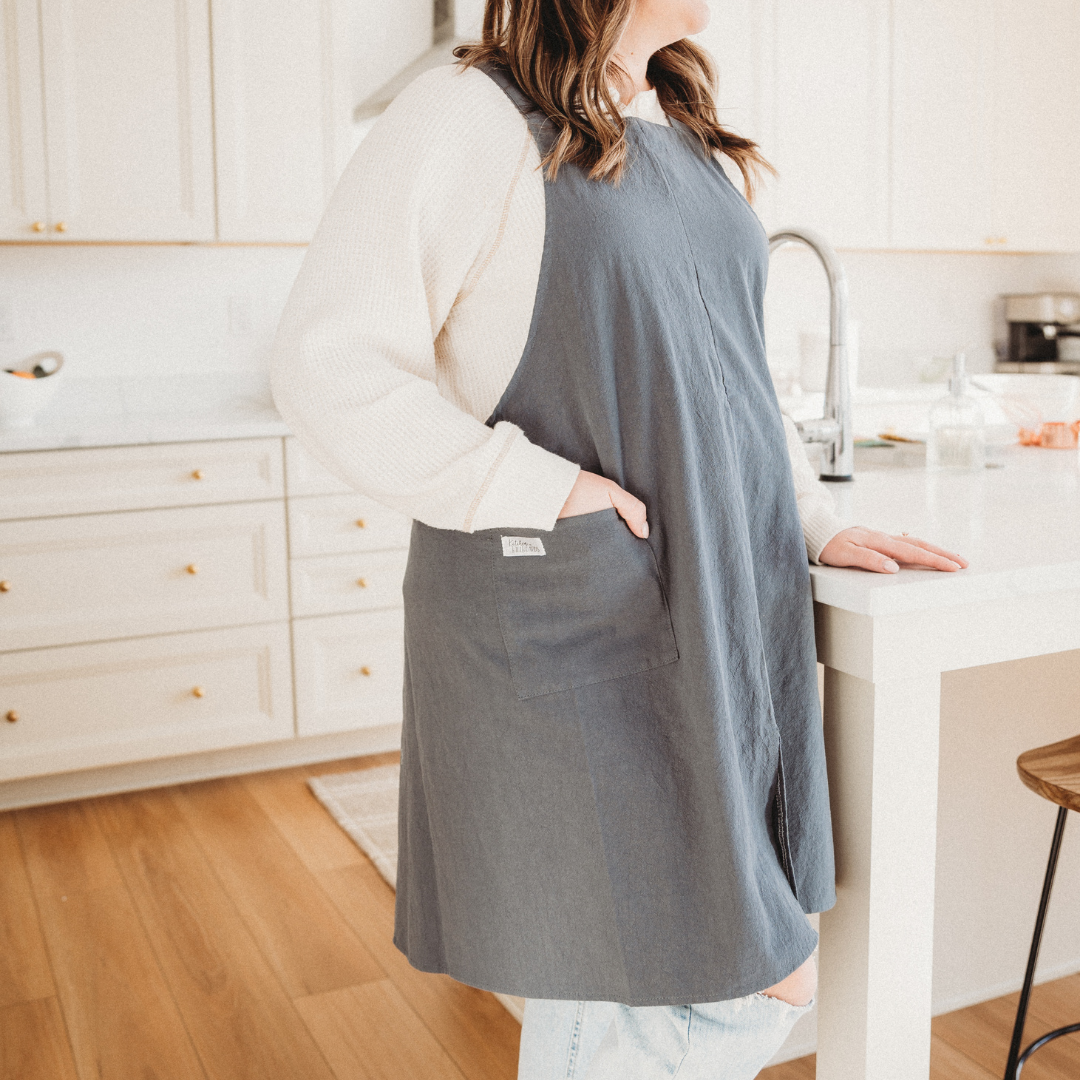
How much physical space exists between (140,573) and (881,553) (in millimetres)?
2110

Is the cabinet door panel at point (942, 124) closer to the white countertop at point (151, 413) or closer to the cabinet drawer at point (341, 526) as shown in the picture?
the cabinet drawer at point (341, 526)

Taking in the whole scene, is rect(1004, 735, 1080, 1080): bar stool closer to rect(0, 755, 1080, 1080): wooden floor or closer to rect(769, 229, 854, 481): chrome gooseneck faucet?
rect(0, 755, 1080, 1080): wooden floor

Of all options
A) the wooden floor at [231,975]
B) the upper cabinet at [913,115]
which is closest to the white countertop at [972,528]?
the wooden floor at [231,975]

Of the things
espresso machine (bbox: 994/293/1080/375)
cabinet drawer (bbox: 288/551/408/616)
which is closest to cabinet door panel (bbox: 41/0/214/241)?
cabinet drawer (bbox: 288/551/408/616)

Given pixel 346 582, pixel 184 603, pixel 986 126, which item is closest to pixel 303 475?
pixel 346 582

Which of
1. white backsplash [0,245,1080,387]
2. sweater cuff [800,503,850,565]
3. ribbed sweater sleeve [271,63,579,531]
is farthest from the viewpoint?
white backsplash [0,245,1080,387]

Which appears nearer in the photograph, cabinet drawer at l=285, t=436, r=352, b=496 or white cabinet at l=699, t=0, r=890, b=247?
cabinet drawer at l=285, t=436, r=352, b=496

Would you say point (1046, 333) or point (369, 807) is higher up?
point (1046, 333)

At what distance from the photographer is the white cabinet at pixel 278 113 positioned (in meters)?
3.05

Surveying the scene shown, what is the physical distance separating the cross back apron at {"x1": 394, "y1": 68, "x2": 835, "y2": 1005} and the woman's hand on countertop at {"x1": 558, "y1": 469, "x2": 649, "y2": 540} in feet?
0.03

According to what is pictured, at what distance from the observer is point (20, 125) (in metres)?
2.88

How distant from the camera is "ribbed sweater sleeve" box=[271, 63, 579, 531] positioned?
957 millimetres

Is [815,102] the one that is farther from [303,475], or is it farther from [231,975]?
[231,975]

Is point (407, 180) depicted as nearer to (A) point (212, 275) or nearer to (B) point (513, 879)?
(B) point (513, 879)
